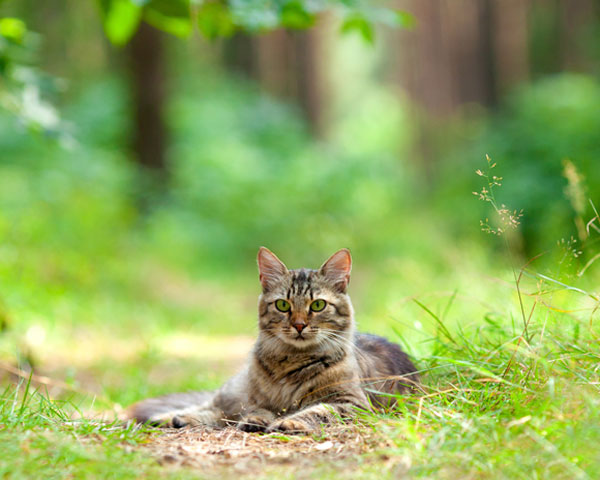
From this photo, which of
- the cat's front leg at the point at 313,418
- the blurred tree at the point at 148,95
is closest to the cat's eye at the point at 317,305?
the cat's front leg at the point at 313,418

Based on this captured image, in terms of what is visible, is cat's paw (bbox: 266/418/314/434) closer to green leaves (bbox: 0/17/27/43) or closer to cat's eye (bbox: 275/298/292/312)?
cat's eye (bbox: 275/298/292/312)

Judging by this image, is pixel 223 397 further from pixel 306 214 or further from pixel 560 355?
pixel 306 214

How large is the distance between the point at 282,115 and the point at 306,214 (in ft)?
24.0

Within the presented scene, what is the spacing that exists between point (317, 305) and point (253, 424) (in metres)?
0.73

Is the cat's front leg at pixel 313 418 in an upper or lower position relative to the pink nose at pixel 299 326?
lower

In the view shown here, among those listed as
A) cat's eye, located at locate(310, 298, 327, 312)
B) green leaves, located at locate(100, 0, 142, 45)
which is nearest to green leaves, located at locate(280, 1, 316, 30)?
green leaves, located at locate(100, 0, 142, 45)

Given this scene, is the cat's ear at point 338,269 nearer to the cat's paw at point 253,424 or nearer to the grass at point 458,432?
the grass at point 458,432

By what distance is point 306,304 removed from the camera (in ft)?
11.5

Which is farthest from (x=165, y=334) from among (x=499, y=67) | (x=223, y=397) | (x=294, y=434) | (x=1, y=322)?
(x=499, y=67)

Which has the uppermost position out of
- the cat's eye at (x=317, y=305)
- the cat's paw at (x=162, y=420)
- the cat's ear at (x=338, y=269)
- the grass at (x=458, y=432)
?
the cat's ear at (x=338, y=269)

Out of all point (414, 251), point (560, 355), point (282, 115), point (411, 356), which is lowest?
point (414, 251)

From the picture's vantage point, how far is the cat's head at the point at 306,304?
3.44 metres

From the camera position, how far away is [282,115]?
18.4 metres

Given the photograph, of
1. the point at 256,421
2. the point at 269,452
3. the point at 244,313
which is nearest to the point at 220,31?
the point at 256,421
